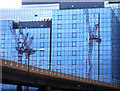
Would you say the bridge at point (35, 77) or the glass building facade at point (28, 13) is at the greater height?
the glass building facade at point (28, 13)

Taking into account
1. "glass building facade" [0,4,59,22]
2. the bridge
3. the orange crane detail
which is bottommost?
the bridge

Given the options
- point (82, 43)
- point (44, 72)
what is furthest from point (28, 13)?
point (44, 72)

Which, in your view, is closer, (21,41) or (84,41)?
(84,41)

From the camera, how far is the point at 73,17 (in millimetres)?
121312

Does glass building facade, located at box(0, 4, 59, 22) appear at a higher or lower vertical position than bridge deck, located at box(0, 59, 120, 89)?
higher

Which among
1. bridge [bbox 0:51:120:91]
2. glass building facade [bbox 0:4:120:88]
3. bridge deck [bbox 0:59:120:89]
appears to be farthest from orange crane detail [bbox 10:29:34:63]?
bridge deck [bbox 0:59:120:89]

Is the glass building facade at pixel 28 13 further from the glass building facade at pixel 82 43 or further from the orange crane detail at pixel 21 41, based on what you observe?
the glass building facade at pixel 82 43

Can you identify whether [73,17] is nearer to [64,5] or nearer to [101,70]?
[64,5]

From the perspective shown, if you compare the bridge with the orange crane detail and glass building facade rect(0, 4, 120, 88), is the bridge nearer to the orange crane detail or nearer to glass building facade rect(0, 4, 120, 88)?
glass building facade rect(0, 4, 120, 88)

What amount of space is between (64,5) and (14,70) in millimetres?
72661

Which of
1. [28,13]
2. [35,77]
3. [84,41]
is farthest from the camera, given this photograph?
[28,13]

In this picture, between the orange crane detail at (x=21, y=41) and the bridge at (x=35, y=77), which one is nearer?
the bridge at (x=35, y=77)

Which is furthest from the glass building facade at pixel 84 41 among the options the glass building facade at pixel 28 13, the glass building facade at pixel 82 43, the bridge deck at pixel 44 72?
the bridge deck at pixel 44 72

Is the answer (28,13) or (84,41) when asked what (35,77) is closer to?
(84,41)
